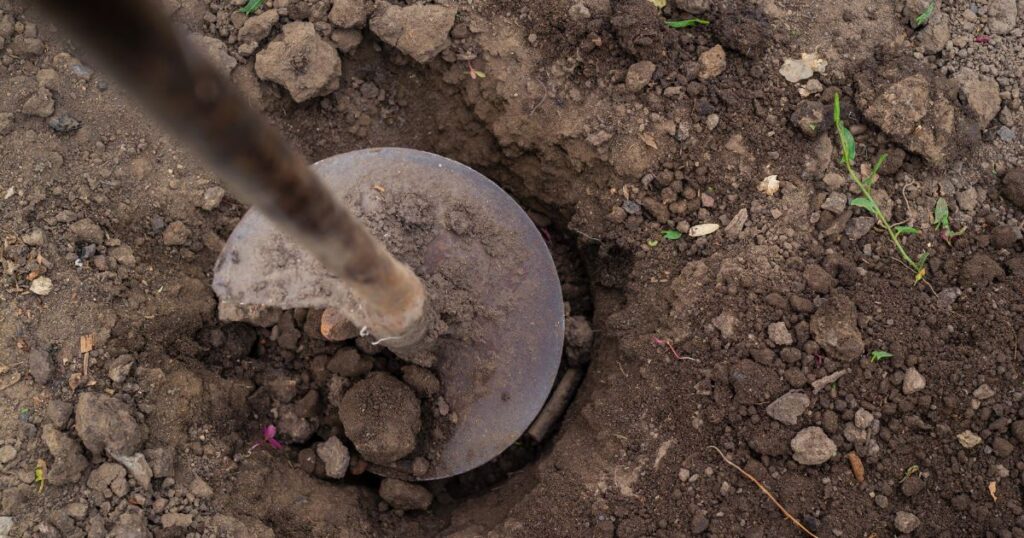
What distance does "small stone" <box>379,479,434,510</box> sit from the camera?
2.51 meters

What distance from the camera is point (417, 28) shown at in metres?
2.62

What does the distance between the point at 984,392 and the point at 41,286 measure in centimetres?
282

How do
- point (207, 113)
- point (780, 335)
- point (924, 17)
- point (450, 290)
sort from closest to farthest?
point (207, 113) → point (780, 335) → point (450, 290) → point (924, 17)

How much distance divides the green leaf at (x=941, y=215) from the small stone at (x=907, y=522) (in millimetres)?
898

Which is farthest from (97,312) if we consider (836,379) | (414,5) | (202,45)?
(836,379)

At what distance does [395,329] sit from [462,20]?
1.29m

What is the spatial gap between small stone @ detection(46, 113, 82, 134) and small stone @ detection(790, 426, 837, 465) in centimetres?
250

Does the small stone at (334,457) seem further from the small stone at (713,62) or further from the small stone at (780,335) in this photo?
the small stone at (713,62)

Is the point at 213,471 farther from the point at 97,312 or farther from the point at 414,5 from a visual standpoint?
the point at 414,5

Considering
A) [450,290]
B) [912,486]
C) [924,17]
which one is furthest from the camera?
[924,17]

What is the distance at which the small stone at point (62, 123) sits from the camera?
8.07ft

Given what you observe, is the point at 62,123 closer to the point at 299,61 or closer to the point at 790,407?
the point at 299,61

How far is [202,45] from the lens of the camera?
2609 millimetres

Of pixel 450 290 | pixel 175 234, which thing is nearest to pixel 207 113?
pixel 450 290
